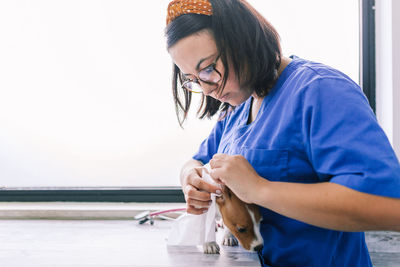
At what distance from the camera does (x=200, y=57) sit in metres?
0.85

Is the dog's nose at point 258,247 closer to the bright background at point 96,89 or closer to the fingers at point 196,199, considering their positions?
the fingers at point 196,199

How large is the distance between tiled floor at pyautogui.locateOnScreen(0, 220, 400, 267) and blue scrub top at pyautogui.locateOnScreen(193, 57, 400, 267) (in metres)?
0.21

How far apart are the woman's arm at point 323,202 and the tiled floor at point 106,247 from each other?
0.33m

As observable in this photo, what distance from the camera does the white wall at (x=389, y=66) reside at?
1582 mm

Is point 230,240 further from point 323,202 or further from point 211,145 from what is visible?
point 323,202

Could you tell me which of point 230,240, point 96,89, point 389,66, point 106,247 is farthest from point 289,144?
point 96,89

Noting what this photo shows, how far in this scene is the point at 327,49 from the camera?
1.85m

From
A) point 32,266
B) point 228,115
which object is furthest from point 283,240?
point 32,266

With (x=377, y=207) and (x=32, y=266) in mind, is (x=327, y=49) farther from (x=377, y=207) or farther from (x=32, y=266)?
(x=32, y=266)

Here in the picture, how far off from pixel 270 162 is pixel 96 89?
1412 millimetres

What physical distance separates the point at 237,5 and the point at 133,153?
1.32 m

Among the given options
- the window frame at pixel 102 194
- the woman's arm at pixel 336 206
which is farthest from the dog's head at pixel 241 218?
the window frame at pixel 102 194

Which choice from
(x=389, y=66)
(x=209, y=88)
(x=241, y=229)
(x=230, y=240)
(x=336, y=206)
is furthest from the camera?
(x=389, y=66)

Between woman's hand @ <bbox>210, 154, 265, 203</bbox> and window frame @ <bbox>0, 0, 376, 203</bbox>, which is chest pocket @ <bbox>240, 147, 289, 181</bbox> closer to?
woman's hand @ <bbox>210, 154, 265, 203</bbox>
